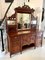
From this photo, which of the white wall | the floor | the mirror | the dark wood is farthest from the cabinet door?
the white wall

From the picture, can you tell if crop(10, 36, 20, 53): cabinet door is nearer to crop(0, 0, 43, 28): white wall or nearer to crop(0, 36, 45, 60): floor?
crop(0, 36, 45, 60): floor

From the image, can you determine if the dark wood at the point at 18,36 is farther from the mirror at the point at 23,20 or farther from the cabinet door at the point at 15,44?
the mirror at the point at 23,20

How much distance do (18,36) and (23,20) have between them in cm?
71

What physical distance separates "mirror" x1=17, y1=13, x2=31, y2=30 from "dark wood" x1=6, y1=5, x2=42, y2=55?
0.11m

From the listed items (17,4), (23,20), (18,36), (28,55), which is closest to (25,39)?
(18,36)

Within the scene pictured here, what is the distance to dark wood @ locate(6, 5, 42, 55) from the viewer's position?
118 inches

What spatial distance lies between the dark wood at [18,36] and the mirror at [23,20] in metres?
0.11

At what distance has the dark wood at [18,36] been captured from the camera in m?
2.99

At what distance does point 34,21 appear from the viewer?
3.70 metres

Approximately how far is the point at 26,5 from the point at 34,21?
0.66 metres

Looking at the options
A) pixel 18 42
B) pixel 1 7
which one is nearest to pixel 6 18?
pixel 1 7

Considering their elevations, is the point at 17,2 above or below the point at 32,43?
above

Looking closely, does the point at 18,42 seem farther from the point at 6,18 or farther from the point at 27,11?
the point at 27,11

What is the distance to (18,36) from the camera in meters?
3.04
